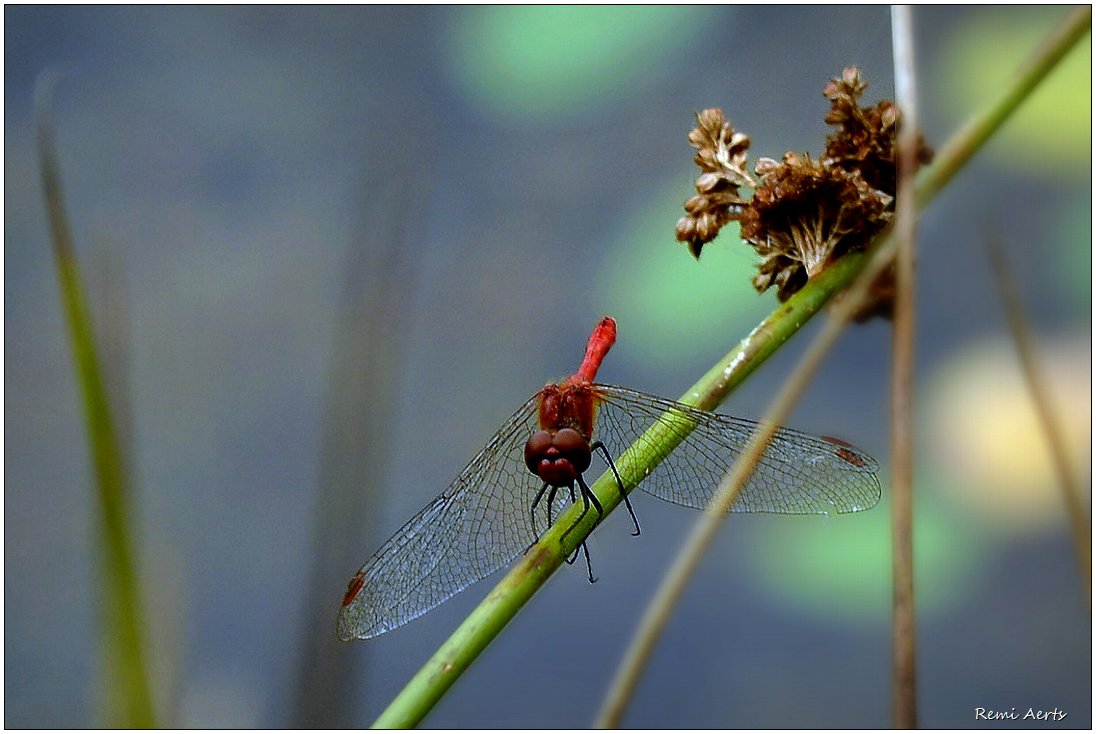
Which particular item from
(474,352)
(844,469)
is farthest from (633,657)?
(474,352)

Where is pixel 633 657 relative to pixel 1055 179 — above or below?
below

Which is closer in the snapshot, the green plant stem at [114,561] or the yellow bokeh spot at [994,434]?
the green plant stem at [114,561]

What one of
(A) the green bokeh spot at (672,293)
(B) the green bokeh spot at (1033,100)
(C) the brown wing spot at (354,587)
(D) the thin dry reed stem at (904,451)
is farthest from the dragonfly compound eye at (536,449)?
(B) the green bokeh spot at (1033,100)

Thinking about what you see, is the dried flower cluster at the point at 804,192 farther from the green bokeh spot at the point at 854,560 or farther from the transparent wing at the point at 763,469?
the green bokeh spot at the point at 854,560

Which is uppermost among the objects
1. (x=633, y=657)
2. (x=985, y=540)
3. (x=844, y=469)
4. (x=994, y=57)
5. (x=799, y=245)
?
(x=994, y=57)

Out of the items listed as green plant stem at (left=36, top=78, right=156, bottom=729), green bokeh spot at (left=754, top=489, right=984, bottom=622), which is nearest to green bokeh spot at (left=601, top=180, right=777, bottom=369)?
green bokeh spot at (left=754, top=489, right=984, bottom=622)

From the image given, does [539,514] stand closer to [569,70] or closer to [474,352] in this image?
[474,352]

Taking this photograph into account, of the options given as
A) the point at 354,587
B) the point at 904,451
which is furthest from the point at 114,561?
the point at 904,451

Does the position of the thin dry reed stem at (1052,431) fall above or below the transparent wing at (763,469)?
above
